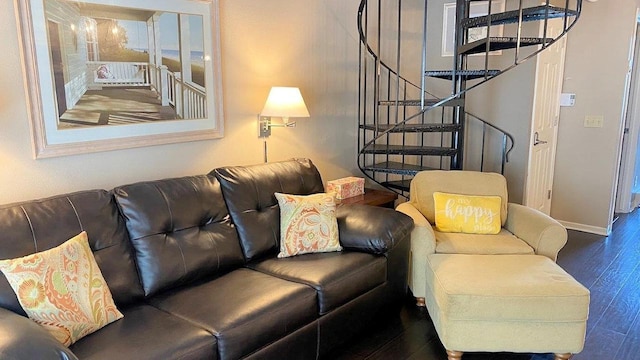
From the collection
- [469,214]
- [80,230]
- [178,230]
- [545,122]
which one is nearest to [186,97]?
[178,230]

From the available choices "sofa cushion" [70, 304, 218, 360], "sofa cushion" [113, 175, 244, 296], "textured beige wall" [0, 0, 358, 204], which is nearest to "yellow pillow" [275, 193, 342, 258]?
"sofa cushion" [113, 175, 244, 296]

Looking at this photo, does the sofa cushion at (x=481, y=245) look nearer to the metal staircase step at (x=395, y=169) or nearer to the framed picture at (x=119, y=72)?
the metal staircase step at (x=395, y=169)

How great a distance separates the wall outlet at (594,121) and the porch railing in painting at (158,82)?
3791 mm

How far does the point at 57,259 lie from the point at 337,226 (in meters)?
1.54

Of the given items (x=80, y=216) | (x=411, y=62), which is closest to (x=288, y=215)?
(x=80, y=216)

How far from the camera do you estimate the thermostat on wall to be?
4.61 metres

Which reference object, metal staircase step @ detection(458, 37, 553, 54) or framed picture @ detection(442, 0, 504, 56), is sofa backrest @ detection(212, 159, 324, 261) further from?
framed picture @ detection(442, 0, 504, 56)

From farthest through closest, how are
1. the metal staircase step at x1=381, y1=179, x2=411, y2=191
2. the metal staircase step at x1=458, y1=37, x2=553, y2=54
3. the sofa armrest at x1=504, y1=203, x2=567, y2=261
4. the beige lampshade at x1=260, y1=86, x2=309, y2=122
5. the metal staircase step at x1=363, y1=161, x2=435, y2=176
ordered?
1. the metal staircase step at x1=381, y1=179, x2=411, y2=191
2. the metal staircase step at x1=363, y1=161, x2=435, y2=176
3. the metal staircase step at x1=458, y1=37, x2=553, y2=54
4. the beige lampshade at x1=260, y1=86, x2=309, y2=122
5. the sofa armrest at x1=504, y1=203, x2=567, y2=261

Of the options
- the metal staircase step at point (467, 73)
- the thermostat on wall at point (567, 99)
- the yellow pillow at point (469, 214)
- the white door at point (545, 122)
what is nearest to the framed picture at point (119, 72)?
the yellow pillow at point (469, 214)

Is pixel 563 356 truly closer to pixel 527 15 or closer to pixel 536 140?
pixel 527 15

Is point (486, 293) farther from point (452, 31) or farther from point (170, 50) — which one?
point (452, 31)

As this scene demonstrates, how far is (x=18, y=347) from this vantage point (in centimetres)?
137

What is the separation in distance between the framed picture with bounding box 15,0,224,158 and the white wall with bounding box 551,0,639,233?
11.9 feet

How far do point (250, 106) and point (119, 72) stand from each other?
3.18 feet
